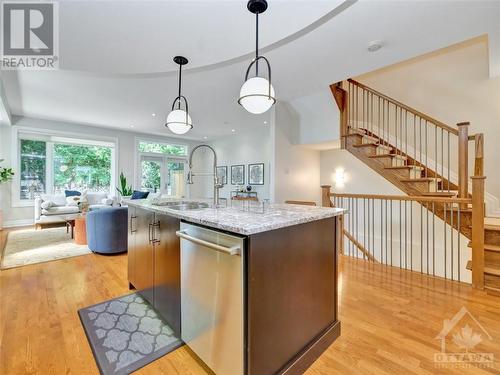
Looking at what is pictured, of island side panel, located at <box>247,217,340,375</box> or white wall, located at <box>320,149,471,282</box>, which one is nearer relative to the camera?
island side panel, located at <box>247,217,340,375</box>

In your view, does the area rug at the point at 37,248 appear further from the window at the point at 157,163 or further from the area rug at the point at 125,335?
the window at the point at 157,163

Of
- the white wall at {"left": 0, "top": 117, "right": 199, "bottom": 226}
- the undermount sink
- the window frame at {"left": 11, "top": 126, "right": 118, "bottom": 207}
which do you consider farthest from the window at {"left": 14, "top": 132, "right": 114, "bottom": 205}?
the undermount sink

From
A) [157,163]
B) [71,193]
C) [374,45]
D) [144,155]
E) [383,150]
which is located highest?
[374,45]

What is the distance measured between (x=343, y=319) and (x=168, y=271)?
1.52m

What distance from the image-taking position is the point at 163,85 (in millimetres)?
4020

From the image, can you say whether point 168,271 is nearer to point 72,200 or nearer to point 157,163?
point 72,200

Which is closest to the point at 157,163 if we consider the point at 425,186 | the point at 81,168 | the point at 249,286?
the point at 81,168

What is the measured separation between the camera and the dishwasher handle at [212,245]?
3.73ft

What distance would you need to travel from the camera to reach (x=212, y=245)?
124cm

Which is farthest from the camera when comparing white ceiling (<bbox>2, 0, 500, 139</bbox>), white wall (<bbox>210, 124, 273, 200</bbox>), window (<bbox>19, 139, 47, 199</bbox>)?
white wall (<bbox>210, 124, 273, 200</bbox>)

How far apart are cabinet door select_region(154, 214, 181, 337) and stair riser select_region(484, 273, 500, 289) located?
3.12 m

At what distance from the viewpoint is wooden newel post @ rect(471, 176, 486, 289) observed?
2.46 m

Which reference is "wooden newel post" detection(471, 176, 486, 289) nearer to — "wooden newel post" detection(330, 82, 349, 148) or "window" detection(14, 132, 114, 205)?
"wooden newel post" detection(330, 82, 349, 148)

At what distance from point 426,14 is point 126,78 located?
404cm
